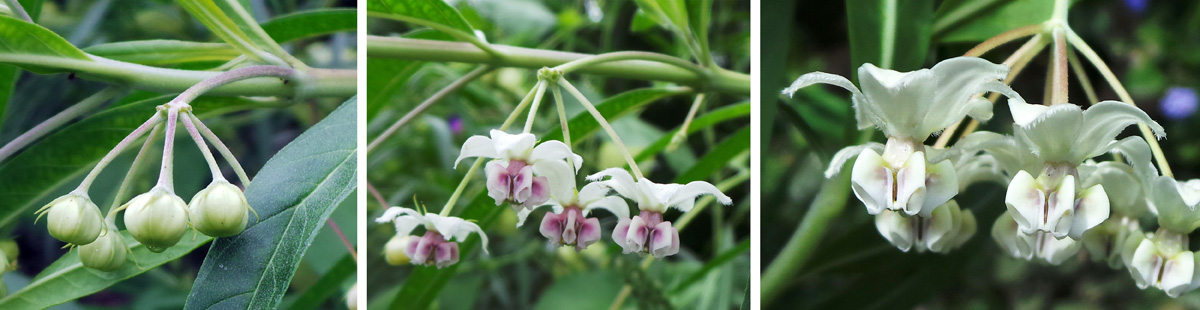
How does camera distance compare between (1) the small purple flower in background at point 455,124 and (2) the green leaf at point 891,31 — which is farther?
(1) the small purple flower in background at point 455,124

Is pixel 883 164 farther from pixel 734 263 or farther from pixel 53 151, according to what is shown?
pixel 53 151

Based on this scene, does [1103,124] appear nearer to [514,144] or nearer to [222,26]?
[514,144]

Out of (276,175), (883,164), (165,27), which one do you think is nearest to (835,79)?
(883,164)

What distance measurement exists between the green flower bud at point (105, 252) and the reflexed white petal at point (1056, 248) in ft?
1.73

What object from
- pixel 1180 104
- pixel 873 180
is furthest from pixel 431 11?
pixel 1180 104

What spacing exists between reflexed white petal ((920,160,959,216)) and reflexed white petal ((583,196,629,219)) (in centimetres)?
16

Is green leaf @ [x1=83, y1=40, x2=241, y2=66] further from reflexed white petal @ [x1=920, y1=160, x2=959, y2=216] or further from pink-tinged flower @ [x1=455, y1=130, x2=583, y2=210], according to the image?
reflexed white petal @ [x1=920, y1=160, x2=959, y2=216]

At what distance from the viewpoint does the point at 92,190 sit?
0.76 m

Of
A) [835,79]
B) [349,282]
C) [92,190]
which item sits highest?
[835,79]

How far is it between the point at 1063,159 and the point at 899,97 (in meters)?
0.09

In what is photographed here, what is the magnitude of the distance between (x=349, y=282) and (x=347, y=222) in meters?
0.09

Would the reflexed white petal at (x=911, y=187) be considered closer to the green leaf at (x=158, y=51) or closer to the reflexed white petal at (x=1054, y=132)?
the reflexed white petal at (x=1054, y=132)

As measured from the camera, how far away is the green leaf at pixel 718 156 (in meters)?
0.60

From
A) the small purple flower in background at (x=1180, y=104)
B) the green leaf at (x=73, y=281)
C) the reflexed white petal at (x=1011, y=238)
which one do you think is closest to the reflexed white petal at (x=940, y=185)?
the reflexed white petal at (x=1011, y=238)
